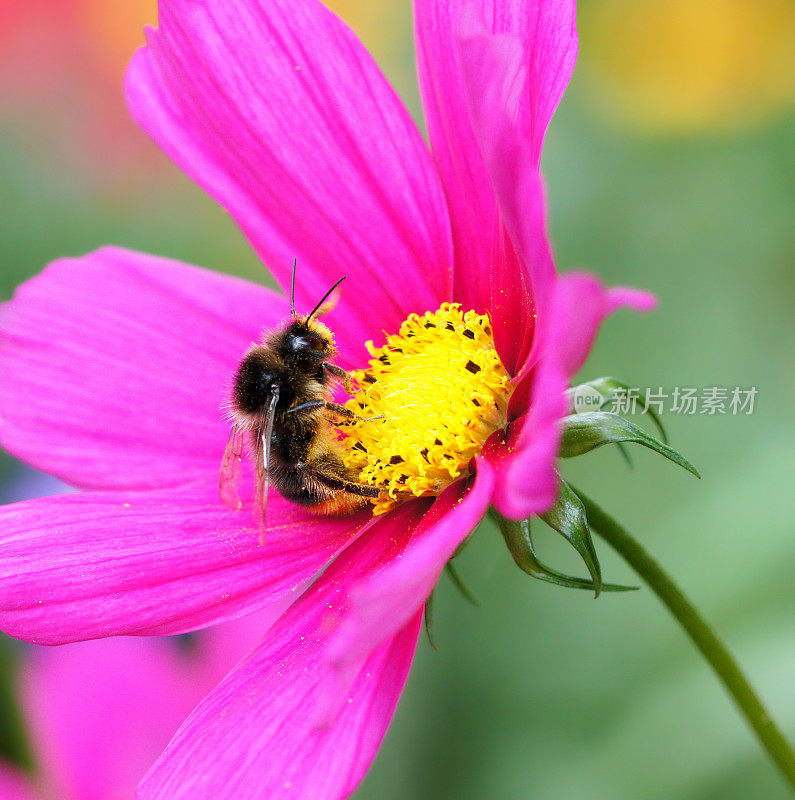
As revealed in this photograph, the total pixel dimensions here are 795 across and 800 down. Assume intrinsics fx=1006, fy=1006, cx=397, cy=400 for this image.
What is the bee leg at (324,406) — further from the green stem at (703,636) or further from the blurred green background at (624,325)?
the blurred green background at (624,325)

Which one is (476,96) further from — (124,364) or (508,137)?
(124,364)

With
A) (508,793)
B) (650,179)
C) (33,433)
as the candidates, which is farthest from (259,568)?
(650,179)

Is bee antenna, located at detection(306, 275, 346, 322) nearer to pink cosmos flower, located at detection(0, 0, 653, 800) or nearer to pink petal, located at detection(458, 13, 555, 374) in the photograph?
pink cosmos flower, located at detection(0, 0, 653, 800)

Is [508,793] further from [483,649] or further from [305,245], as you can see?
[305,245]

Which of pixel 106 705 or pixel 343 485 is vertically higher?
pixel 343 485

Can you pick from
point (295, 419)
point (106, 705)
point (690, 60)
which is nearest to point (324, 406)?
point (295, 419)

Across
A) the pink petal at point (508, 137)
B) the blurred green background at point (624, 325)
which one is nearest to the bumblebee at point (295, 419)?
the pink petal at point (508, 137)
